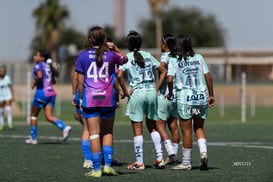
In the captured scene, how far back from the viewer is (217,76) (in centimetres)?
6303

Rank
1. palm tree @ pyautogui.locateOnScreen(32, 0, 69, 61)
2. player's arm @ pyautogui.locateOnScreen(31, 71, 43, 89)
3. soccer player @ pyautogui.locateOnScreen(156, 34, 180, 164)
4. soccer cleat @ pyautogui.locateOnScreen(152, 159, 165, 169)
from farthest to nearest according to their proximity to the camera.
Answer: palm tree @ pyautogui.locateOnScreen(32, 0, 69, 61) < player's arm @ pyautogui.locateOnScreen(31, 71, 43, 89) < soccer player @ pyautogui.locateOnScreen(156, 34, 180, 164) < soccer cleat @ pyautogui.locateOnScreen(152, 159, 165, 169)

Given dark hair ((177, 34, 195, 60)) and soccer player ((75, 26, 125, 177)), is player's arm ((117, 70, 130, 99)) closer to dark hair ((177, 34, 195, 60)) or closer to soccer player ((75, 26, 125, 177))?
soccer player ((75, 26, 125, 177))

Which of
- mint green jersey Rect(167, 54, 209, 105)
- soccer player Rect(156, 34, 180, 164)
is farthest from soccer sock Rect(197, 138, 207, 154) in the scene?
soccer player Rect(156, 34, 180, 164)

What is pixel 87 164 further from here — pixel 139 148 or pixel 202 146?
pixel 202 146

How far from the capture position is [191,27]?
126250 mm

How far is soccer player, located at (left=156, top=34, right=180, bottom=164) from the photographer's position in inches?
581

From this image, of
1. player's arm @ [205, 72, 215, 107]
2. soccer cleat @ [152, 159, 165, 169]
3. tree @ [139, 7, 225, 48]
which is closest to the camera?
player's arm @ [205, 72, 215, 107]

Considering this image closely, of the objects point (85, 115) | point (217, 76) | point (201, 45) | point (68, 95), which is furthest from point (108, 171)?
point (201, 45)

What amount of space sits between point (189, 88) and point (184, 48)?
632mm

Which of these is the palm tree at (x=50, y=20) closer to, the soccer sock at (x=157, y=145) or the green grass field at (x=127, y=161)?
the green grass field at (x=127, y=161)

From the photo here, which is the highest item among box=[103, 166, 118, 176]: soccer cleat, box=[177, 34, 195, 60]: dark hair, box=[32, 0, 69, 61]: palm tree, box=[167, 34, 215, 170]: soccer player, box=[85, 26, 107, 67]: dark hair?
box=[85, 26, 107, 67]: dark hair

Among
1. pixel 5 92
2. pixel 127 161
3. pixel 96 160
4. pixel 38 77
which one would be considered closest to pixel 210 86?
pixel 96 160

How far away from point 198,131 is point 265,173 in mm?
1418

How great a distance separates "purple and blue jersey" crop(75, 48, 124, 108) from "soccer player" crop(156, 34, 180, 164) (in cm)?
177
